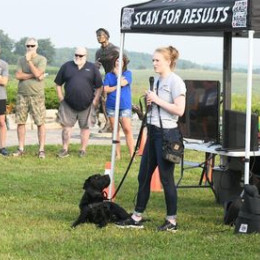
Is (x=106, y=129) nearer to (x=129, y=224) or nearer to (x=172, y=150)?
(x=129, y=224)

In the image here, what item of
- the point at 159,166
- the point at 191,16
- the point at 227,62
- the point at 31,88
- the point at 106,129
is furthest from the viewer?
the point at 106,129

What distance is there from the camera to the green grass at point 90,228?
7500 millimetres

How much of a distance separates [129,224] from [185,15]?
2130mm

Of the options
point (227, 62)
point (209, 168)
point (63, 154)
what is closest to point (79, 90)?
point (63, 154)

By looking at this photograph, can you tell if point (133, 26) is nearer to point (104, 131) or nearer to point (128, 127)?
point (128, 127)

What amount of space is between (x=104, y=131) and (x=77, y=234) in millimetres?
10745

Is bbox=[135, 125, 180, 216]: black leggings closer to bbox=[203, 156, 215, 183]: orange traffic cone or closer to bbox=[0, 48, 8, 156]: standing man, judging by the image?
bbox=[203, 156, 215, 183]: orange traffic cone

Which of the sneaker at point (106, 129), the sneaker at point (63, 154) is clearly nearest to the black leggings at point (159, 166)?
the sneaker at point (63, 154)

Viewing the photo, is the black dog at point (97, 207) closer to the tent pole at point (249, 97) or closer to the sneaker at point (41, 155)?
the tent pole at point (249, 97)

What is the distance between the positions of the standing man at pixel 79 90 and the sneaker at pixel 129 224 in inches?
229

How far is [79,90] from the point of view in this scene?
14.4 meters

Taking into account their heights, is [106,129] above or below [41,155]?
above

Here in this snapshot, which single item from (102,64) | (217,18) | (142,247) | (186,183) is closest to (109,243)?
(142,247)

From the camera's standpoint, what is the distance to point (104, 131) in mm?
19000
